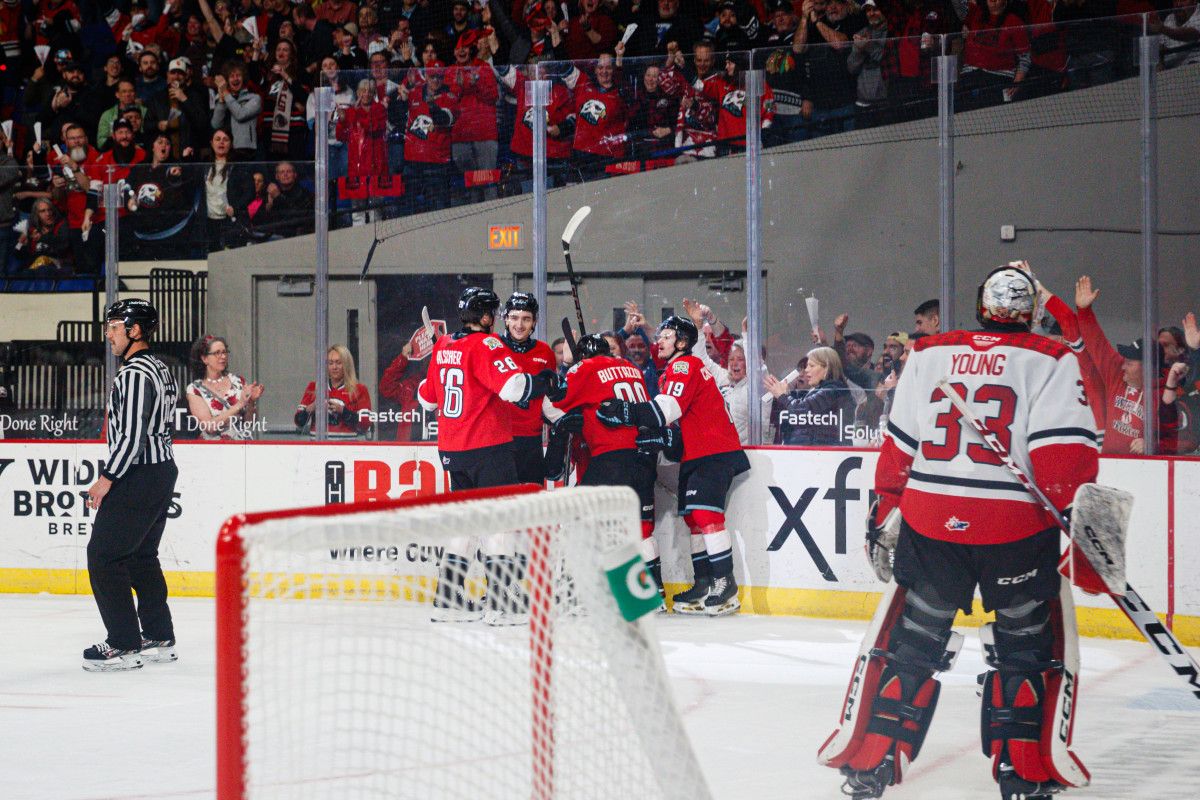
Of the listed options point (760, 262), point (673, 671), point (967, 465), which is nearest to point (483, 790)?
point (967, 465)

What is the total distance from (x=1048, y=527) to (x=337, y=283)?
15.6ft

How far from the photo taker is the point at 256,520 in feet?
6.36

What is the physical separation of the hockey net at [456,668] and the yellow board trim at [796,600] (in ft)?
9.82

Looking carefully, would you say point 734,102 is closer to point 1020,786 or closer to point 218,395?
point 218,395

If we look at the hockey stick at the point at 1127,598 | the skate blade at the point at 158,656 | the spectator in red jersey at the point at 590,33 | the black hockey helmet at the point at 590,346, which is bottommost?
the skate blade at the point at 158,656

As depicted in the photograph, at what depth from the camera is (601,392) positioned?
6875mm

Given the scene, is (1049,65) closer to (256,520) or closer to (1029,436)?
(1029,436)

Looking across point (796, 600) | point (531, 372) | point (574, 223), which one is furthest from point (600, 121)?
point (796, 600)

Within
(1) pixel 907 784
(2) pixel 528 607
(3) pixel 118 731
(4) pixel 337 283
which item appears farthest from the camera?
(4) pixel 337 283

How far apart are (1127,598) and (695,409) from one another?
139 inches

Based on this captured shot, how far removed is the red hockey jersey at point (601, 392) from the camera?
687cm

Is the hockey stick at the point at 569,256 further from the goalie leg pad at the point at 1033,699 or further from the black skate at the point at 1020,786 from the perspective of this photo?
the black skate at the point at 1020,786

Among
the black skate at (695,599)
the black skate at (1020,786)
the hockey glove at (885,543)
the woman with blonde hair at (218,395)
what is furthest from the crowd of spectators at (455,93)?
the black skate at (1020,786)

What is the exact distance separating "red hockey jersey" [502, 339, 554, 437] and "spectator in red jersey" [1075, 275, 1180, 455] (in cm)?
250
